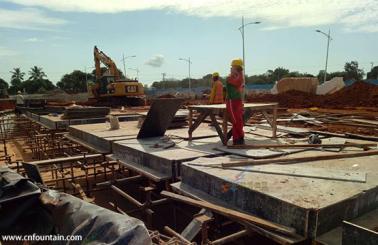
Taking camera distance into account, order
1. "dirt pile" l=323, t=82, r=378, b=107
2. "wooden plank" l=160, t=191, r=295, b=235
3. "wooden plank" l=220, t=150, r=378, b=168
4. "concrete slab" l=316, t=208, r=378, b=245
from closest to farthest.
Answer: "concrete slab" l=316, t=208, r=378, b=245
"wooden plank" l=160, t=191, r=295, b=235
"wooden plank" l=220, t=150, r=378, b=168
"dirt pile" l=323, t=82, r=378, b=107

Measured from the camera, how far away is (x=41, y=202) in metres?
3.50

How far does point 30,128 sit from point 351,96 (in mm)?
21289

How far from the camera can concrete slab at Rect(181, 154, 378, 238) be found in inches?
123

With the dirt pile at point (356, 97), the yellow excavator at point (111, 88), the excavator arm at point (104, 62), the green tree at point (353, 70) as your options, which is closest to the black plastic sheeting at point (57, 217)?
the dirt pile at point (356, 97)

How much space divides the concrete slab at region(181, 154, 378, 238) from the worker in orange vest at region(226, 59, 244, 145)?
161cm

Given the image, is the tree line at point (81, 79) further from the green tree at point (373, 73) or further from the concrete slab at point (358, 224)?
→ the concrete slab at point (358, 224)

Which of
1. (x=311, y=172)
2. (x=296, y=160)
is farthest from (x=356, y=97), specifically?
(x=311, y=172)

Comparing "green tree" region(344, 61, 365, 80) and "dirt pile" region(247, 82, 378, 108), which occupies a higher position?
"green tree" region(344, 61, 365, 80)

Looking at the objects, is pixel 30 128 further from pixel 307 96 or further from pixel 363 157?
pixel 307 96

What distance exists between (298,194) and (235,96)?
2838 millimetres

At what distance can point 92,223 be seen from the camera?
2805mm

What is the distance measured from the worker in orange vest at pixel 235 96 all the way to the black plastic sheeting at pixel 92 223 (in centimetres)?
351

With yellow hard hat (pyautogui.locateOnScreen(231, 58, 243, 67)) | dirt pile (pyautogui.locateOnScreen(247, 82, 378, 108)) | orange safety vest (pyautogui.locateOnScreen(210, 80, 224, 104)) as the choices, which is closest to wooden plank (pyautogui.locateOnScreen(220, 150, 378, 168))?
yellow hard hat (pyautogui.locateOnScreen(231, 58, 243, 67))

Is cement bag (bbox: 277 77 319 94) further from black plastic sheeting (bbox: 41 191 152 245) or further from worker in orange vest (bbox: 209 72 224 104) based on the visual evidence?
black plastic sheeting (bbox: 41 191 152 245)
